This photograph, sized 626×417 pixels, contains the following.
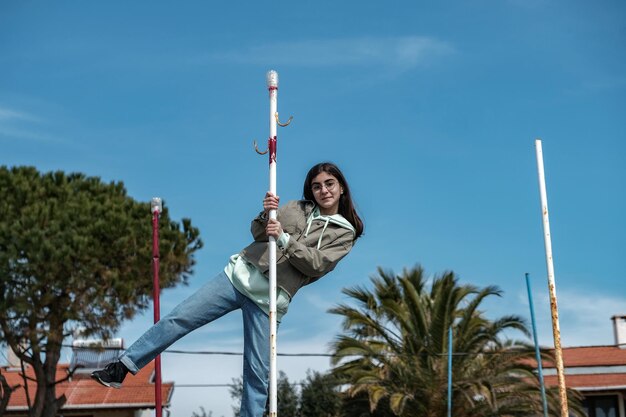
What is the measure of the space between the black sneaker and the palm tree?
18.3 m

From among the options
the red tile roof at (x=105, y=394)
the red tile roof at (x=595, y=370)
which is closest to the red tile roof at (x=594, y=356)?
the red tile roof at (x=595, y=370)

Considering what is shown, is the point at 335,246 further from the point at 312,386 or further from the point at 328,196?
the point at 312,386

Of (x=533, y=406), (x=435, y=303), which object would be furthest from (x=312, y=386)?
(x=533, y=406)

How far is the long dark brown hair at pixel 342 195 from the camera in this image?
5828 millimetres

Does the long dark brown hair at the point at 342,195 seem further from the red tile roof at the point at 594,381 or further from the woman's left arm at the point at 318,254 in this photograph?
the red tile roof at the point at 594,381

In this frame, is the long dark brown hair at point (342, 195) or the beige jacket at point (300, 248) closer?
the beige jacket at point (300, 248)

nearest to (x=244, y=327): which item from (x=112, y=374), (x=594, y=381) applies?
(x=112, y=374)

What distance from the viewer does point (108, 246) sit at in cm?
2600

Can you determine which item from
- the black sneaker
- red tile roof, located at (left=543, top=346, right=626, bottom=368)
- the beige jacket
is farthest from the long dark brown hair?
red tile roof, located at (left=543, top=346, right=626, bottom=368)

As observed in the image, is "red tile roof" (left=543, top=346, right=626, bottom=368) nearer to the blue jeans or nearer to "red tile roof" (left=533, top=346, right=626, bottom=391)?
"red tile roof" (left=533, top=346, right=626, bottom=391)

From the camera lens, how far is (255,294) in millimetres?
5422

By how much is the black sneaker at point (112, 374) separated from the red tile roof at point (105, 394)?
24900 millimetres

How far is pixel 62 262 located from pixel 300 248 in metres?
21.0

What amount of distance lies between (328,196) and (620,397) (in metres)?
27.2
